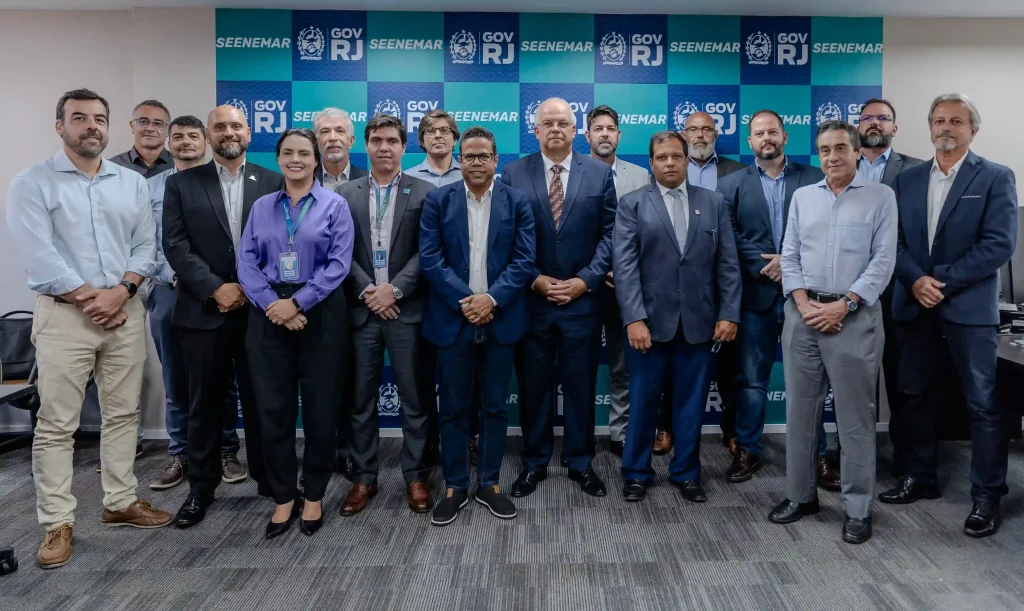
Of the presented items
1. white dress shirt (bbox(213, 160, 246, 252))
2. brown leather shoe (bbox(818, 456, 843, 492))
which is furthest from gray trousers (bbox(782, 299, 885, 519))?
white dress shirt (bbox(213, 160, 246, 252))

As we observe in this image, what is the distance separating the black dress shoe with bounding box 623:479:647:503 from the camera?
10.4 ft

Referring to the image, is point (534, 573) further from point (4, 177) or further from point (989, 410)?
point (4, 177)

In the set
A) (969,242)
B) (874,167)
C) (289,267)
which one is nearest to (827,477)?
(969,242)

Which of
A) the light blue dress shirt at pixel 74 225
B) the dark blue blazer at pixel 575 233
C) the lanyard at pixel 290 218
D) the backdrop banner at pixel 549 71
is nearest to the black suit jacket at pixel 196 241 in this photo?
the light blue dress shirt at pixel 74 225

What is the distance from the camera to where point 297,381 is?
9.57ft

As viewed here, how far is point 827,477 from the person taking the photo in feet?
11.1

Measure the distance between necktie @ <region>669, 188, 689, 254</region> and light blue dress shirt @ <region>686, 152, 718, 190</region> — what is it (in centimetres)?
93

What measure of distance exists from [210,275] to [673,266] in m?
2.10

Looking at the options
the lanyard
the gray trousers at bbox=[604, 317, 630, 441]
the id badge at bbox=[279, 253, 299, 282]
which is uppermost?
the lanyard

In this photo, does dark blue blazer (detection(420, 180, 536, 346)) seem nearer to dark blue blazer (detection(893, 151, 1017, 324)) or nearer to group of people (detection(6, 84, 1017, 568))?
group of people (detection(6, 84, 1017, 568))

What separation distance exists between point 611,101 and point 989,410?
2847mm

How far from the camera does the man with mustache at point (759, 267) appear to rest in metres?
3.41

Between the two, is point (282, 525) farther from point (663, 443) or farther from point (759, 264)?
point (759, 264)

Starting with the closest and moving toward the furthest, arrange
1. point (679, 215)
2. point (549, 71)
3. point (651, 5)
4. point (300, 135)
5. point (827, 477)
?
point (300, 135)
point (679, 215)
point (827, 477)
point (651, 5)
point (549, 71)
